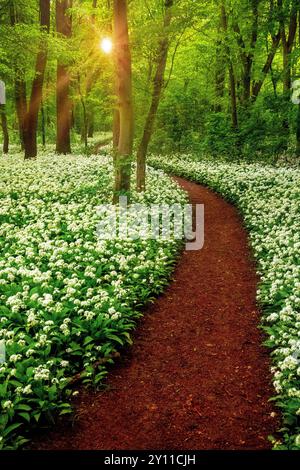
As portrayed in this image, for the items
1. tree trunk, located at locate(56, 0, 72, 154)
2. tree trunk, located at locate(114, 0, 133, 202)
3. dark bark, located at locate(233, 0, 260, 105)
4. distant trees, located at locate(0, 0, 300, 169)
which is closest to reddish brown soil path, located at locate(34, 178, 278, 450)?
tree trunk, located at locate(114, 0, 133, 202)

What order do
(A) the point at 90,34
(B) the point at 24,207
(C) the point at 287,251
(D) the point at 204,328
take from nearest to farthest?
(D) the point at 204,328, (C) the point at 287,251, (B) the point at 24,207, (A) the point at 90,34

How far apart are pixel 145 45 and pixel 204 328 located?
12177 mm

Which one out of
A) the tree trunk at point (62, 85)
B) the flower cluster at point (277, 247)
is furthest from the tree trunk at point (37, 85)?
the flower cluster at point (277, 247)

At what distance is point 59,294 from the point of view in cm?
774

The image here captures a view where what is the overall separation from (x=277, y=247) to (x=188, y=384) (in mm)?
5355

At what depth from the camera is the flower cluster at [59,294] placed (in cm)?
543

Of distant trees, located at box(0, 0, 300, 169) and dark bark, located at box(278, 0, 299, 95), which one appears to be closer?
distant trees, located at box(0, 0, 300, 169)

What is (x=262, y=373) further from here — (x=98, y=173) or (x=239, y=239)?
(x=98, y=173)

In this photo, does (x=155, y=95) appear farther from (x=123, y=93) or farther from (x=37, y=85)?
(x=37, y=85)

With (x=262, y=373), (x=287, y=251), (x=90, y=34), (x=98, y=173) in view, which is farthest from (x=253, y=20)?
(x=262, y=373)

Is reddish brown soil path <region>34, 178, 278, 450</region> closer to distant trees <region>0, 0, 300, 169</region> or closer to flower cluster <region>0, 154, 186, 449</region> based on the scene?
flower cluster <region>0, 154, 186, 449</region>

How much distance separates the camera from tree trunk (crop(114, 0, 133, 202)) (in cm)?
1347

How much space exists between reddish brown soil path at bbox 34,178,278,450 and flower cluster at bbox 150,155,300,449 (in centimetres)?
31

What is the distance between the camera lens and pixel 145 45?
50.8 ft
